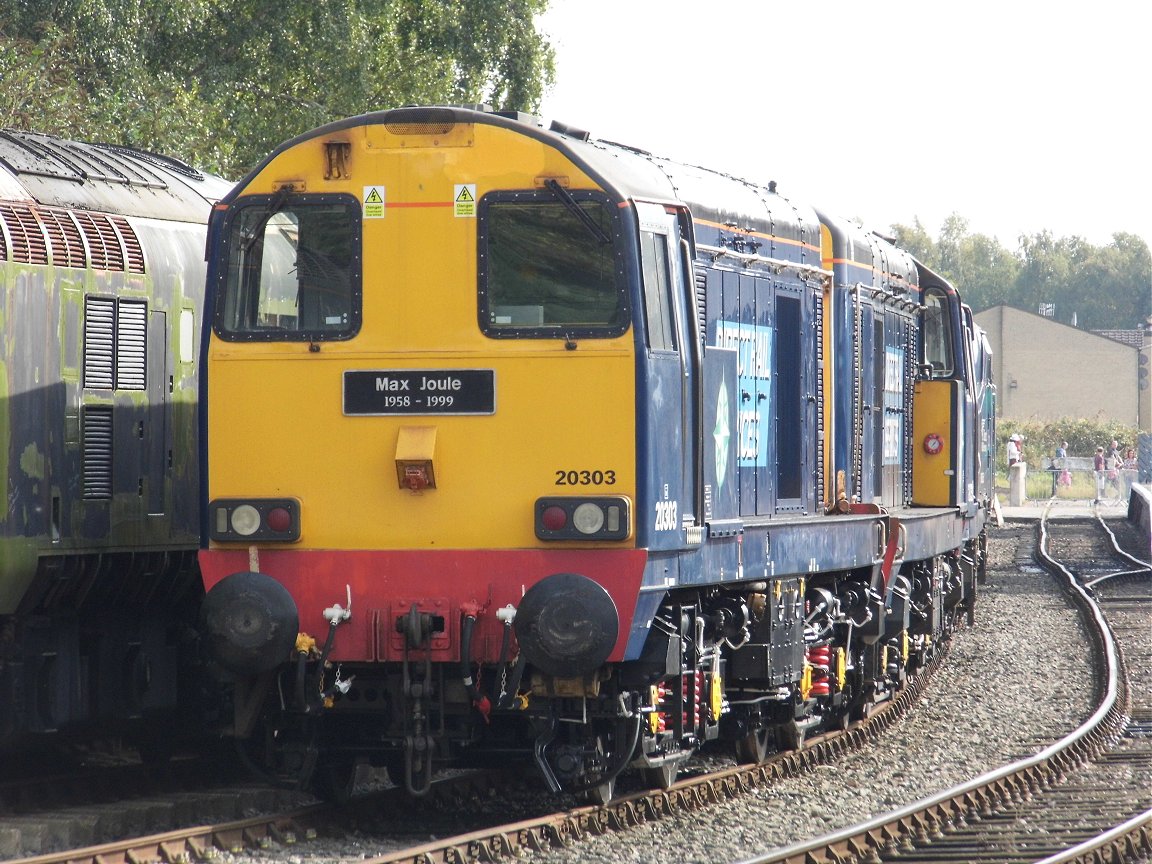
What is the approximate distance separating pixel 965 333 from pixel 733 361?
279 inches

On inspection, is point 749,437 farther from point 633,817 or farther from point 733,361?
point 633,817

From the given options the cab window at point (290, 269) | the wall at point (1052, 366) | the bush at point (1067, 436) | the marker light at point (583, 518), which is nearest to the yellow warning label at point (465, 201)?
the cab window at point (290, 269)

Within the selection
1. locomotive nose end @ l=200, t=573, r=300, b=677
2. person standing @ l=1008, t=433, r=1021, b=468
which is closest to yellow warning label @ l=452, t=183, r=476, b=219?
locomotive nose end @ l=200, t=573, r=300, b=677

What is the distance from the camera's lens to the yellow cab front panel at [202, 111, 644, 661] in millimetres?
8258

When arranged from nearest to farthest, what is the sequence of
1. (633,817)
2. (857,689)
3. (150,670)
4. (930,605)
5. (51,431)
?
(633,817) < (51,431) < (150,670) < (857,689) < (930,605)

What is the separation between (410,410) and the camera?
8.41m

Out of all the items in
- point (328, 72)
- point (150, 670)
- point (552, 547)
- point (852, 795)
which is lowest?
point (852, 795)

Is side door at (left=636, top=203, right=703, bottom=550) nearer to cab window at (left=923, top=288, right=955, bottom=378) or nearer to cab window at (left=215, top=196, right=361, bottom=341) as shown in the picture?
cab window at (left=215, top=196, right=361, bottom=341)

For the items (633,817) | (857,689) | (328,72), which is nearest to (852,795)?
(633,817)

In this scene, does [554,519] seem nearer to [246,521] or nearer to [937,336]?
[246,521]

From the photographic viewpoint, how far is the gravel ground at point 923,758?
8500 mm

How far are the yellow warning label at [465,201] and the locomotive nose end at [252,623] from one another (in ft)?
6.68

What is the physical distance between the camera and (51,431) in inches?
385

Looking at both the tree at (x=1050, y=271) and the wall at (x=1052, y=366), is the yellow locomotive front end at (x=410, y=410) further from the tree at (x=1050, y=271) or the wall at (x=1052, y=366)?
the tree at (x=1050, y=271)
